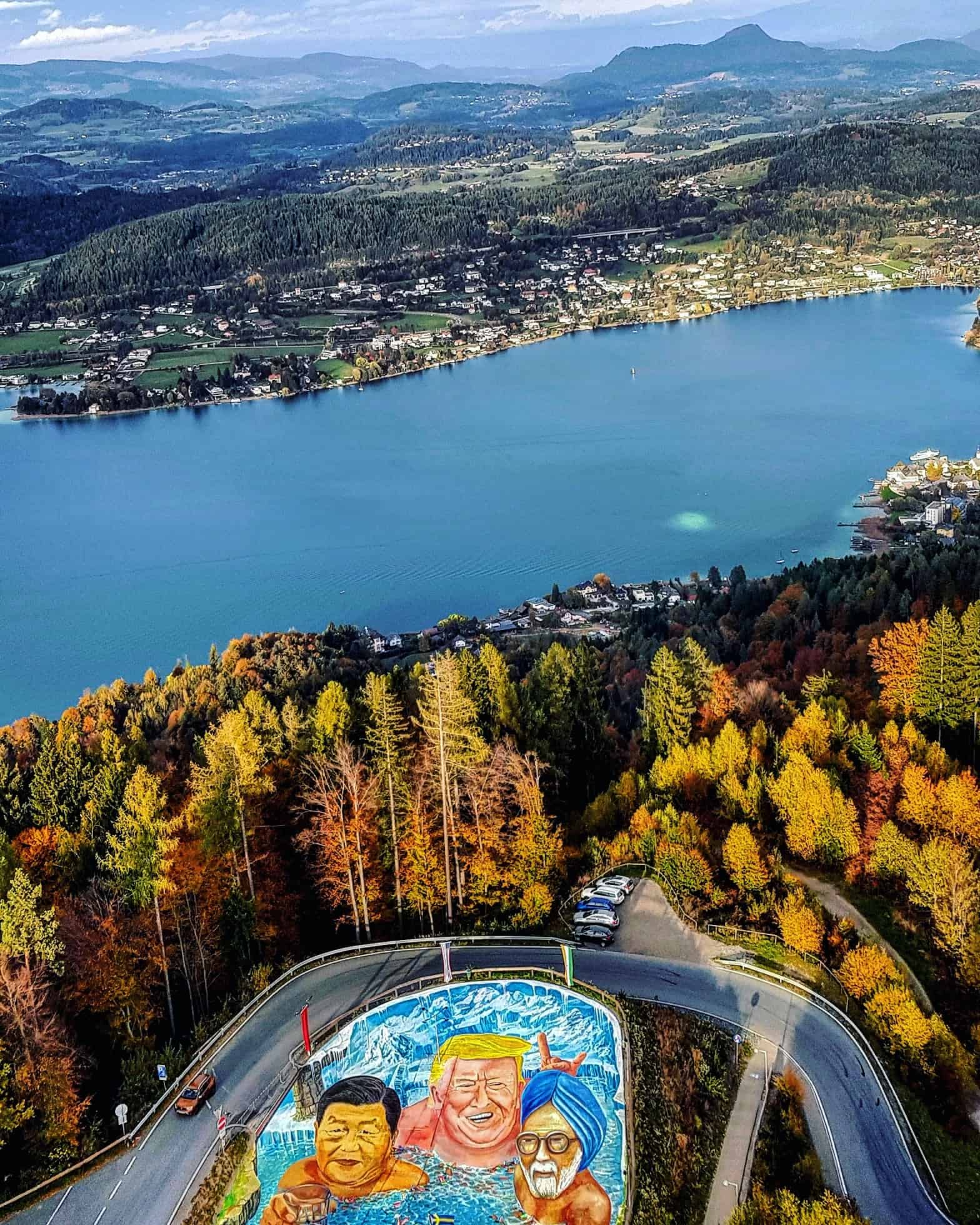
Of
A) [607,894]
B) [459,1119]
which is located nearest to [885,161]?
[607,894]

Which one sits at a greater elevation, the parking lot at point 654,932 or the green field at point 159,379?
the parking lot at point 654,932

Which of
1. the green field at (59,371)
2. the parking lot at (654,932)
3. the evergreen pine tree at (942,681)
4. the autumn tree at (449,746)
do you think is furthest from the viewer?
the green field at (59,371)

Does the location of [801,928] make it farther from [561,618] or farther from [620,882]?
[561,618]

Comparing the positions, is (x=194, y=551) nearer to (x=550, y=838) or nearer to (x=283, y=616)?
(x=283, y=616)

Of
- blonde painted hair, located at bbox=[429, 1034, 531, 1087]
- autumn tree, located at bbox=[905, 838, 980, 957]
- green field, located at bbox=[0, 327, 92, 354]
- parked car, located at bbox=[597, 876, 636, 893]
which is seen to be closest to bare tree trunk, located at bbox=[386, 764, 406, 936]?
parked car, located at bbox=[597, 876, 636, 893]

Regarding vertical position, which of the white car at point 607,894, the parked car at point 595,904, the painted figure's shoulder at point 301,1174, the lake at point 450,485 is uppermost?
the painted figure's shoulder at point 301,1174

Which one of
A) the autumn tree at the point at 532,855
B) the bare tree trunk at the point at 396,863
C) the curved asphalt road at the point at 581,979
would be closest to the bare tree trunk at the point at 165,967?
the curved asphalt road at the point at 581,979

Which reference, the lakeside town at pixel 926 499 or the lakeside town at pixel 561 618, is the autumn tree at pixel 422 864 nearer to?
the lakeside town at pixel 561 618
